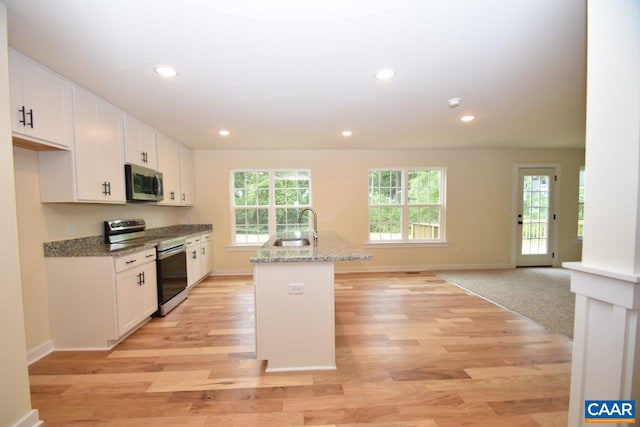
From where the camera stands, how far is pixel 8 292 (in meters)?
1.36

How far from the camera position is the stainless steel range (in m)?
2.94

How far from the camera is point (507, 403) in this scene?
1632mm

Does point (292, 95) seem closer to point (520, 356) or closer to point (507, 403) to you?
point (507, 403)

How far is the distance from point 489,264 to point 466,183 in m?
1.70

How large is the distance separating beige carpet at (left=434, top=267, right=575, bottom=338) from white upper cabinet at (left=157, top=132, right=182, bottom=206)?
4.75 meters

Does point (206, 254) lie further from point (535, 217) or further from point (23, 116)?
point (535, 217)

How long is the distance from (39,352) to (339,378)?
2.55 m

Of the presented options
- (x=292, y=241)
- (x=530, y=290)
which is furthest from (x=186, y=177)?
(x=530, y=290)

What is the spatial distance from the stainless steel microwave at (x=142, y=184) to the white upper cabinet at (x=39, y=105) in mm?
721

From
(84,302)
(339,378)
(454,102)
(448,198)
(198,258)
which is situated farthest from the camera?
(448,198)

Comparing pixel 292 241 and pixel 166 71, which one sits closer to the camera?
pixel 166 71

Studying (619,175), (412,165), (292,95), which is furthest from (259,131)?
(619,175)

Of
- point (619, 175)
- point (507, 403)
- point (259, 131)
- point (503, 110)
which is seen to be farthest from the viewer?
point (259, 131)

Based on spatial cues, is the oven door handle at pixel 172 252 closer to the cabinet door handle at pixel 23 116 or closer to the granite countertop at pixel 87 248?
the granite countertop at pixel 87 248
